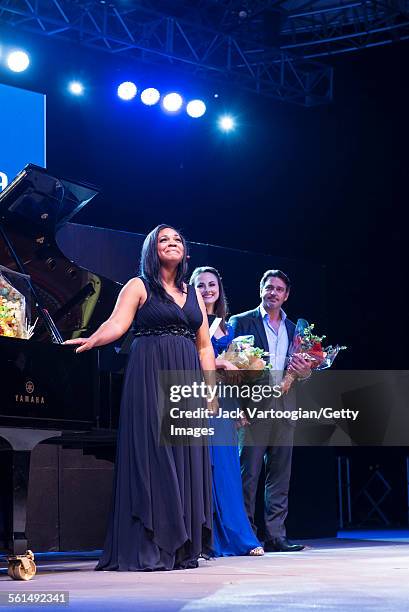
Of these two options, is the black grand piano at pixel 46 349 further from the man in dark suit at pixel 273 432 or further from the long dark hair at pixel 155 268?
the man in dark suit at pixel 273 432

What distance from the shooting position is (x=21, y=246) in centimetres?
534

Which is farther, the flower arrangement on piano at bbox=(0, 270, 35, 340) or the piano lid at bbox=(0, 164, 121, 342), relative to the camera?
the piano lid at bbox=(0, 164, 121, 342)

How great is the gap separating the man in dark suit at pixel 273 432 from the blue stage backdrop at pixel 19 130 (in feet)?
7.20

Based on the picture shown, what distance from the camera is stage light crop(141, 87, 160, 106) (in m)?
9.81

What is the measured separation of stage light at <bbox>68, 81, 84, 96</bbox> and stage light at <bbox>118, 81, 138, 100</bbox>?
349 mm

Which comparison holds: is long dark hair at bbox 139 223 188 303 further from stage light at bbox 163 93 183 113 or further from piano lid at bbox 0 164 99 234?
stage light at bbox 163 93 183 113

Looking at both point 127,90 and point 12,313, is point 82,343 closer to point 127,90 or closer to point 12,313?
point 12,313

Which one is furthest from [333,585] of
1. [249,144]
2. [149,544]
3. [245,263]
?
[249,144]

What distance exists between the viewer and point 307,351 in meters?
6.41

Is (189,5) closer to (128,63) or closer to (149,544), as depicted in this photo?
(128,63)

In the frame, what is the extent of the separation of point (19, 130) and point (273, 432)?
10.1ft

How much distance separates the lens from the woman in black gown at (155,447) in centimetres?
483

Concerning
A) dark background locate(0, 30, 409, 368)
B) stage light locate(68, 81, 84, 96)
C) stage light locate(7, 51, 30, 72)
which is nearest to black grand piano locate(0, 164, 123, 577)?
stage light locate(7, 51, 30, 72)

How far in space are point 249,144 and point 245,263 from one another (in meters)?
3.13
